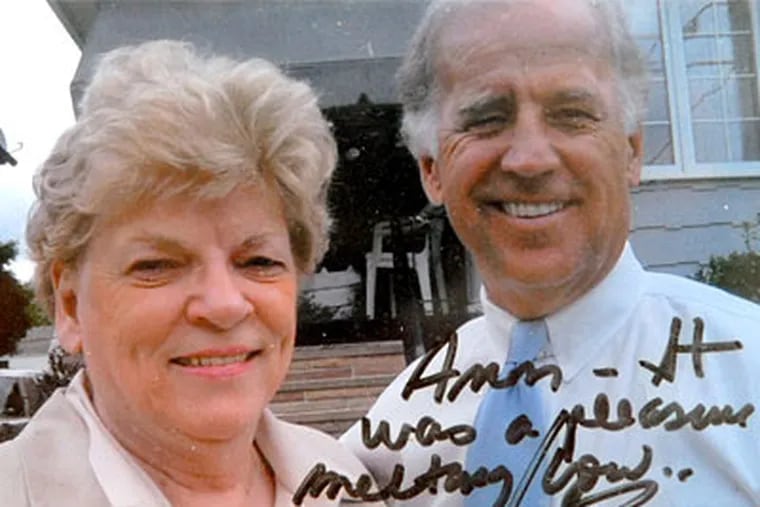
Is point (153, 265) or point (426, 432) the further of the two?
point (426, 432)

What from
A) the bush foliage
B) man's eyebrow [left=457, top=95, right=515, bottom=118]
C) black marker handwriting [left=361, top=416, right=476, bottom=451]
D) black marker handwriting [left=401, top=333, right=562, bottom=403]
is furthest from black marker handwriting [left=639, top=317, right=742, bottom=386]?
the bush foliage

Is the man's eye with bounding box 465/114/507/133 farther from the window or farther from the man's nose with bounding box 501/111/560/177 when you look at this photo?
the window

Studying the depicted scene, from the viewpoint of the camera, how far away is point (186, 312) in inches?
44.8

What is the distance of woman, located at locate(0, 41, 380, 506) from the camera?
3.70 ft

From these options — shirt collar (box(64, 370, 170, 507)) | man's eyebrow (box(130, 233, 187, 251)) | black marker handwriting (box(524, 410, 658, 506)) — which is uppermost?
man's eyebrow (box(130, 233, 187, 251))

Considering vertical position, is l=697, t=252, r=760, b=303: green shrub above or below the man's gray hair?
below

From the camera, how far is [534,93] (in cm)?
117

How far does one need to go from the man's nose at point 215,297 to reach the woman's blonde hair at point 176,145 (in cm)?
8

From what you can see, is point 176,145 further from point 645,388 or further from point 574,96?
point 645,388

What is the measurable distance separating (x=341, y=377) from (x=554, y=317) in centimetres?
24

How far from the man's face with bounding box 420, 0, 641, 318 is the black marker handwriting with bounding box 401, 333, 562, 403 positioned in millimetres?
97

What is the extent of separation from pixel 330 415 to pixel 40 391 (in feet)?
1.03

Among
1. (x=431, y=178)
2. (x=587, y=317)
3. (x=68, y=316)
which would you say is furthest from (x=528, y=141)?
(x=68, y=316)

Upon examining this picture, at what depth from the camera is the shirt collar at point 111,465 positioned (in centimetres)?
120
